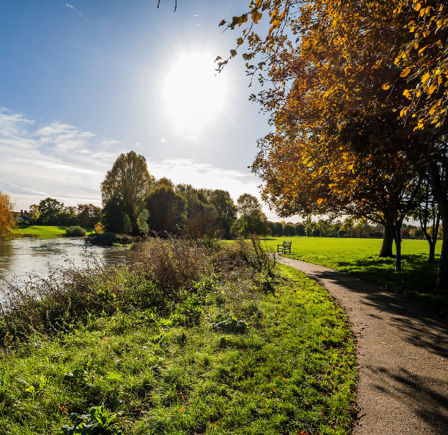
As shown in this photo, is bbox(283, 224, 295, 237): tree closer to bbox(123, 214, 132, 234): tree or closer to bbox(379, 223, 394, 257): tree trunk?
bbox(123, 214, 132, 234): tree

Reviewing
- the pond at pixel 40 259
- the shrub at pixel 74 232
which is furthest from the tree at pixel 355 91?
the shrub at pixel 74 232

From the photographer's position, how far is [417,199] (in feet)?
46.4

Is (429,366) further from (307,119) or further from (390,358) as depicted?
(307,119)

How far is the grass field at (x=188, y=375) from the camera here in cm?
297

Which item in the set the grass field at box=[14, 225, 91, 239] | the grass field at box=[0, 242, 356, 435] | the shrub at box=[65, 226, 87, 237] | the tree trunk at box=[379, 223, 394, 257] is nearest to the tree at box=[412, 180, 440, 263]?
the tree trunk at box=[379, 223, 394, 257]

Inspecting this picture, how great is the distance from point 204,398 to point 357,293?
7781 millimetres

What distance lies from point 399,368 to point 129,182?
156 feet

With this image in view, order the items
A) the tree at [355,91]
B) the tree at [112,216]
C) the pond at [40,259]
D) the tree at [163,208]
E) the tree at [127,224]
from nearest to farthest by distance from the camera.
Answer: the tree at [355,91] → the pond at [40,259] → the tree at [127,224] → the tree at [163,208] → the tree at [112,216]

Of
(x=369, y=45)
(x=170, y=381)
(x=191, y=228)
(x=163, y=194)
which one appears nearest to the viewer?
(x=170, y=381)

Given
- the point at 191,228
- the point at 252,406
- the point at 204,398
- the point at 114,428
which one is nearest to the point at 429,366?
the point at 252,406

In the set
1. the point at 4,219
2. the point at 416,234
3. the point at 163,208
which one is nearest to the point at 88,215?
the point at 163,208

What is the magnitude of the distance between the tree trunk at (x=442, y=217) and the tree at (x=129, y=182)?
43.6 metres

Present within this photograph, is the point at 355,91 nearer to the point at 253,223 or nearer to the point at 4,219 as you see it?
the point at 253,223

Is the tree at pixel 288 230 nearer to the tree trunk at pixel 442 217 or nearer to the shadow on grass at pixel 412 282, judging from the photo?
the shadow on grass at pixel 412 282
